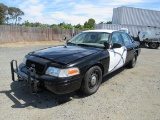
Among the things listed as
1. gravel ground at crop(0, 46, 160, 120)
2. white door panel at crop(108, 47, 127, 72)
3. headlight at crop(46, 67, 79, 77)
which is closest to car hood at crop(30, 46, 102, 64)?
headlight at crop(46, 67, 79, 77)

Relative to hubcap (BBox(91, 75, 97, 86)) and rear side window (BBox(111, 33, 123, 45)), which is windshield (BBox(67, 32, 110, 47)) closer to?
rear side window (BBox(111, 33, 123, 45))

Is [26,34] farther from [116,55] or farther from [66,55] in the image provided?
[66,55]

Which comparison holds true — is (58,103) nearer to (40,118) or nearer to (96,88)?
(40,118)

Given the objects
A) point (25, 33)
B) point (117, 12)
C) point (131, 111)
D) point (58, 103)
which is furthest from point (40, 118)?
point (117, 12)

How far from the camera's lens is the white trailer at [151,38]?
53.1 feet

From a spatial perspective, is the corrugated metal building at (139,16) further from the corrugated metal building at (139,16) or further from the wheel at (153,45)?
the wheel at (153,45)

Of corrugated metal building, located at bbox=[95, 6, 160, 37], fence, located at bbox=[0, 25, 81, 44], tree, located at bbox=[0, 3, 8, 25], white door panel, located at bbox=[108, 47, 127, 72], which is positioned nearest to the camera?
white door panel, located at bbox=[108, 47, 127, 72]

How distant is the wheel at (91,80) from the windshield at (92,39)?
924 millimetres

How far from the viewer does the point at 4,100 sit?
370 centimetres

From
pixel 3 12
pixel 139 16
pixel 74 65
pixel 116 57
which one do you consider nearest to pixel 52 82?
pixel 74 65

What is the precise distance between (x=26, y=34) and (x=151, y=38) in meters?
12.5

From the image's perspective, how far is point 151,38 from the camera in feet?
53.7

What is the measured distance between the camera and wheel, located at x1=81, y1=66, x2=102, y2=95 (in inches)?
150

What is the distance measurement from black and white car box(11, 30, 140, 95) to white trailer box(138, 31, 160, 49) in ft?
41.5
